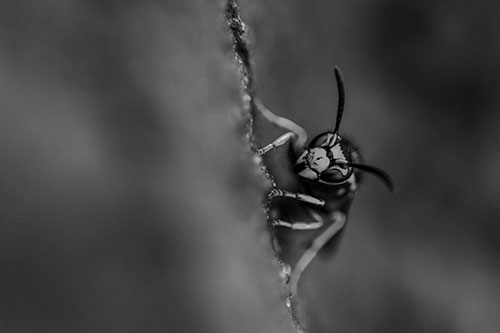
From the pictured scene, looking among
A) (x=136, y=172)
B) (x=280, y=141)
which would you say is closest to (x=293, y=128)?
(x=280, y=141)

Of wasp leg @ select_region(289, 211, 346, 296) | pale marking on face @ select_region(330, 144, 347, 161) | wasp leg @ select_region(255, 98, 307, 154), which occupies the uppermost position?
wasp leg @ select_region(255, 98, 307, 154)

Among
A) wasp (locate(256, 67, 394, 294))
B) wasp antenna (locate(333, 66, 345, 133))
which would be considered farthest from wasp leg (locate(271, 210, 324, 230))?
wasp antenna (locate(333, 66, 345, 133))

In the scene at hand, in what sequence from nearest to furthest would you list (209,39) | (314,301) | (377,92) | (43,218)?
(43,218)
(209,39)
(314,301)
(377,92)

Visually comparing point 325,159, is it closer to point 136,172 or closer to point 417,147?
point 417,147

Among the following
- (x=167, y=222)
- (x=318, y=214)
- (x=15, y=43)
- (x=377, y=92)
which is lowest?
(x=318, y=214)

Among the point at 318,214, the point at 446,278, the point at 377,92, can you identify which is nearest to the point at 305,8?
the point at 377,92

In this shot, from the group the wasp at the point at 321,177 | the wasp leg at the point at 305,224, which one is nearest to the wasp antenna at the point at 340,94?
the wasp at the point at 321,177

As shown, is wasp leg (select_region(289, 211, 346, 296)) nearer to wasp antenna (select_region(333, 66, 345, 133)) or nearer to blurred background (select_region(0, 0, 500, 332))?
blurred background (select_region(0, 0, 500, 332))

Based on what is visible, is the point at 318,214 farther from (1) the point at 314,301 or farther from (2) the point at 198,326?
(2) the point at 198,326
